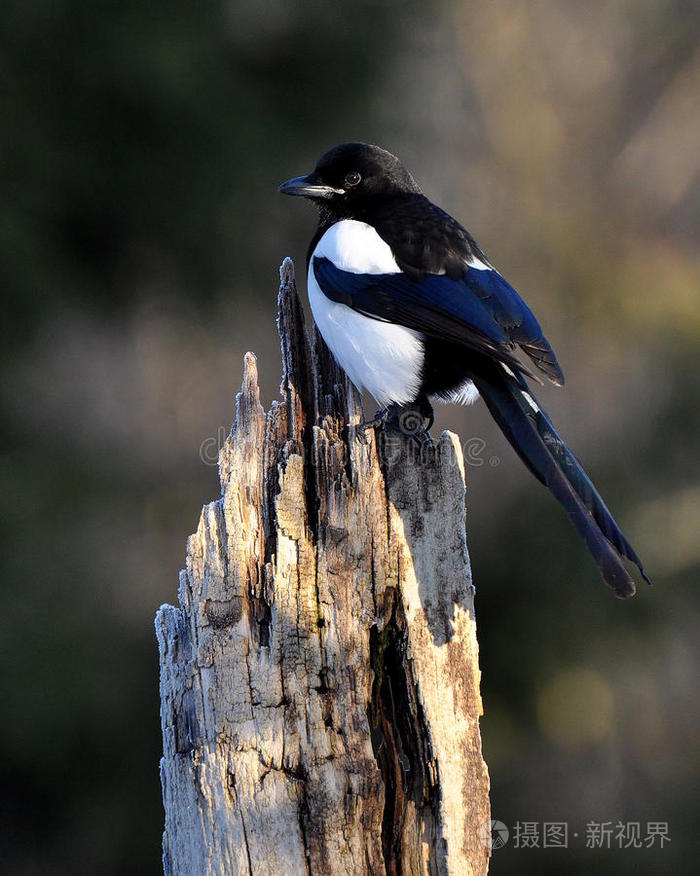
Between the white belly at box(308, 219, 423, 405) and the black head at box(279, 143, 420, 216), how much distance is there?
300 millimetres

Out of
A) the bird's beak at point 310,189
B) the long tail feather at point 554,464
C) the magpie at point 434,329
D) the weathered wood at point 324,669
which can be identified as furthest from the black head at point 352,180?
the weathered wood at point 324,669

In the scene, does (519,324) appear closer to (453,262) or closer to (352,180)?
(453,262)

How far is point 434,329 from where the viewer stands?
2.77 m

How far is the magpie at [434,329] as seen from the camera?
259 cm

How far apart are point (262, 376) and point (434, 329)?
9.91 ft

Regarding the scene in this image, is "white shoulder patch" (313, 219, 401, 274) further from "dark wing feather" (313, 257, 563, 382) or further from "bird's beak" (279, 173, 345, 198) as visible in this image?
"bird's beak" (279, 173, 345, 198)

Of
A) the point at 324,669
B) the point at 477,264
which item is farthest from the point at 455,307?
the point at 324,669

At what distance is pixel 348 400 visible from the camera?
2.63m

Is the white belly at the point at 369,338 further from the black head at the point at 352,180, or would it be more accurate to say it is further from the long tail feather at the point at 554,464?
the black head at the point at 352,180

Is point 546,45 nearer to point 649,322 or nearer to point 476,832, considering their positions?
point 649,322

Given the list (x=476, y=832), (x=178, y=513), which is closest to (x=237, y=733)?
(x=476, y=832)

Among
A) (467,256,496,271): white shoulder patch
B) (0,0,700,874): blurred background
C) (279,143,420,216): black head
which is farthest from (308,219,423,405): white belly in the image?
(0,0,700,874): blurred background

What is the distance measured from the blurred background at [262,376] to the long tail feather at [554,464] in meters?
2.67

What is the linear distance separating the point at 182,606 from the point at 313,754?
1.29ft
